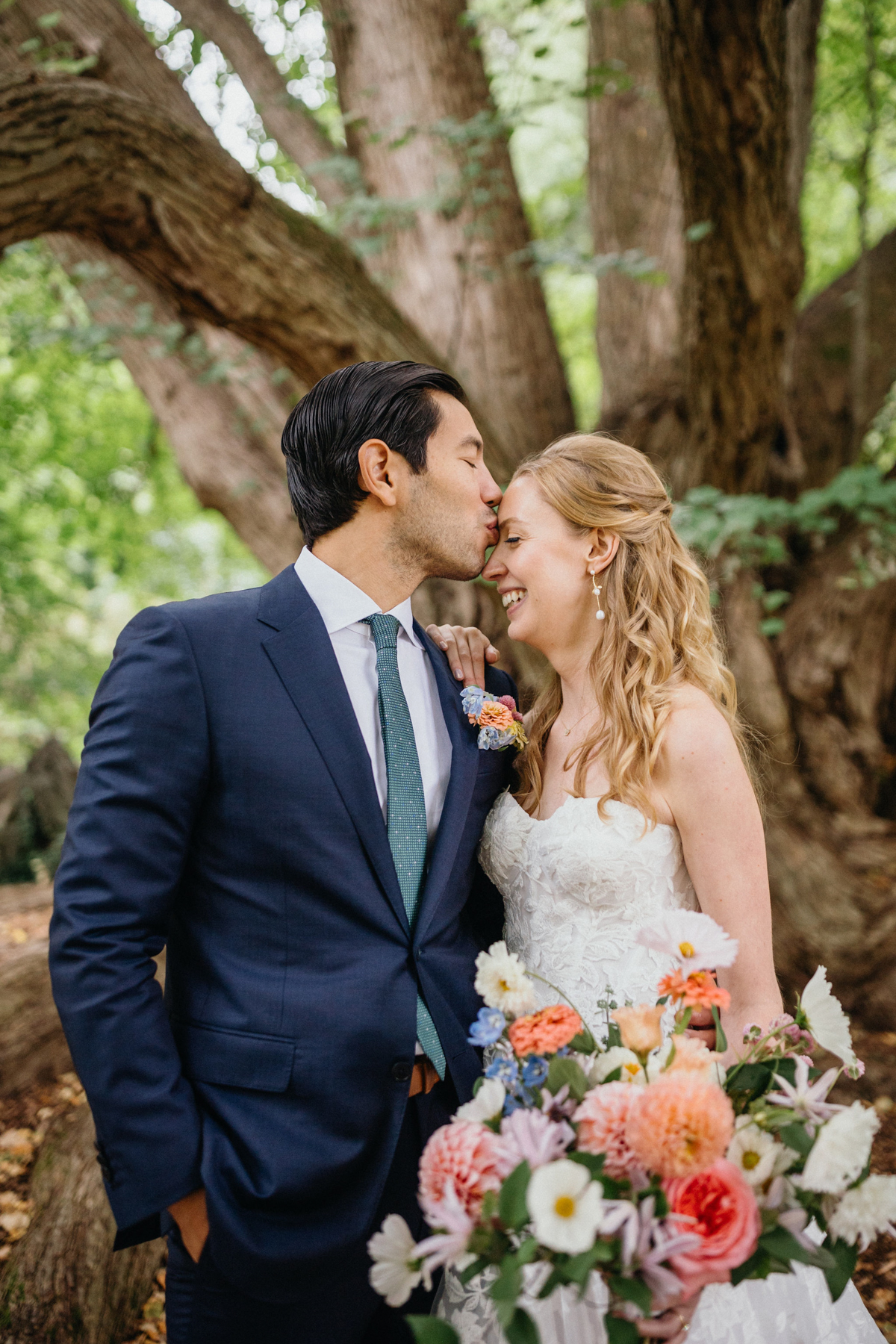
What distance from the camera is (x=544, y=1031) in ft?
4.80

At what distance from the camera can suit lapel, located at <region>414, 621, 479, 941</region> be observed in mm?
2066

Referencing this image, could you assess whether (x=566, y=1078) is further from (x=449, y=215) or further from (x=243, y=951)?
(x=449, y=215)

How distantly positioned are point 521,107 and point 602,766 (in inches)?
142

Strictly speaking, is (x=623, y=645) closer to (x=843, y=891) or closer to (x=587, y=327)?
(x=843, y=891)

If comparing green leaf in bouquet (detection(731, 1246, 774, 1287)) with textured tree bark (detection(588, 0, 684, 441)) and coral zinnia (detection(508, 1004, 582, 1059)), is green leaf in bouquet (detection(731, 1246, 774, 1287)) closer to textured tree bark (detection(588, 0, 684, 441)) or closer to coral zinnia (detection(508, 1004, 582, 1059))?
coral zinnia (detection(508, 1004, 582, 1059))

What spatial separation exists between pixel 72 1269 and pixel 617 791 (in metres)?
2.41

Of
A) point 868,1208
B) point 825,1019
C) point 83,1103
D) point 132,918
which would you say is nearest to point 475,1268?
point 868,1208

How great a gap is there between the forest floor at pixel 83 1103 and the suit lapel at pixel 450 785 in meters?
2.15

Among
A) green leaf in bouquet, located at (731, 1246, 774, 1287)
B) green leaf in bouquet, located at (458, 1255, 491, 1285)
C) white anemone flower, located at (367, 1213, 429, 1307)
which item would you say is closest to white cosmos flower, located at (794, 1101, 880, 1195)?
green leaf in bouquet, located at (731, 1246, 774, 1287)

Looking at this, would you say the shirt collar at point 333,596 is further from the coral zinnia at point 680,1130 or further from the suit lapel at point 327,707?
the coral zinnia at point 680,1130

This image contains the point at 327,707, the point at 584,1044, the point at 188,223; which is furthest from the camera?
the point at 188,223

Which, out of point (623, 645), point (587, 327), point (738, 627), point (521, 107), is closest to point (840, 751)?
point (738, 627)

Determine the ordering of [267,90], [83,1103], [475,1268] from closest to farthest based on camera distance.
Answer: [475,1268], [83,1103], [267,90]

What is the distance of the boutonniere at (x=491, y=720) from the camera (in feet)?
7.61
